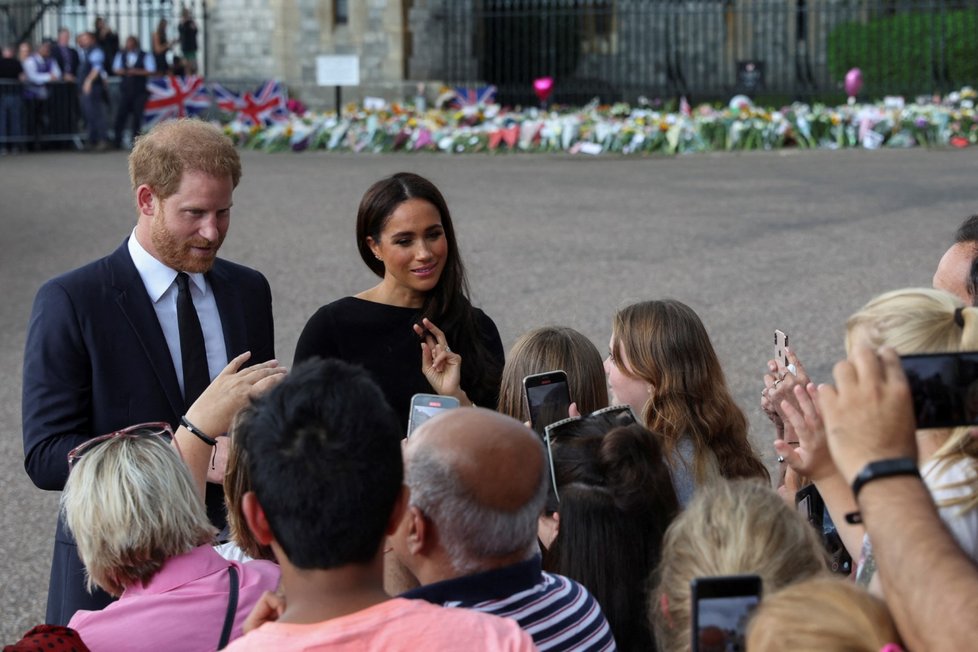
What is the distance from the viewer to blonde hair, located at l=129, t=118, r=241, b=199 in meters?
3.43

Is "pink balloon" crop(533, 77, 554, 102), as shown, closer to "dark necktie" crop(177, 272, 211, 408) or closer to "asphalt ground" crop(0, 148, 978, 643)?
"asphalt ground" crop(0, 148, 978, 643)

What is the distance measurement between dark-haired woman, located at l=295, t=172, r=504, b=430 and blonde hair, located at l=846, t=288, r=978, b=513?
1753 millimetres

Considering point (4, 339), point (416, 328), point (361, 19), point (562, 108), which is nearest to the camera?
point (416, 328)

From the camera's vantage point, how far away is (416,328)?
13.0 feet


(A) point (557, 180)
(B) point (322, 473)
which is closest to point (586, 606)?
(B) point (322, 473)

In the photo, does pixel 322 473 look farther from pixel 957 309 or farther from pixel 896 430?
pixel 957 309

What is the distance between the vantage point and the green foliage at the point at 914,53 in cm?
2402

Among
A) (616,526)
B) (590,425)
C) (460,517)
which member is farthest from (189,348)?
(460,517)

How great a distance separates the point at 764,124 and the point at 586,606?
54.2 ft

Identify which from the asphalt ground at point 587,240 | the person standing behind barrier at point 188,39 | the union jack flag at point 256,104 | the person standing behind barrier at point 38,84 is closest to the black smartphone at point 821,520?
the asphalt ground at point 587,240

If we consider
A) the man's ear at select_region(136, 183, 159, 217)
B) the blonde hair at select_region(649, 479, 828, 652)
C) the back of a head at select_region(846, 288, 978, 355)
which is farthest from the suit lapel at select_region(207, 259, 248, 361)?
the back of a head at select_region(846, 288, 978, 355)

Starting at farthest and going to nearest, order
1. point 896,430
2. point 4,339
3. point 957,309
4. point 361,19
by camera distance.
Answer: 1. point 361,19
2. point 4,339
3. point 957,309
4. point 896,430

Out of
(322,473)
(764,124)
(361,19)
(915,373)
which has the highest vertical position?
(361,19)

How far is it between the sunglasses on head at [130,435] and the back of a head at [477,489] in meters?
0.76
